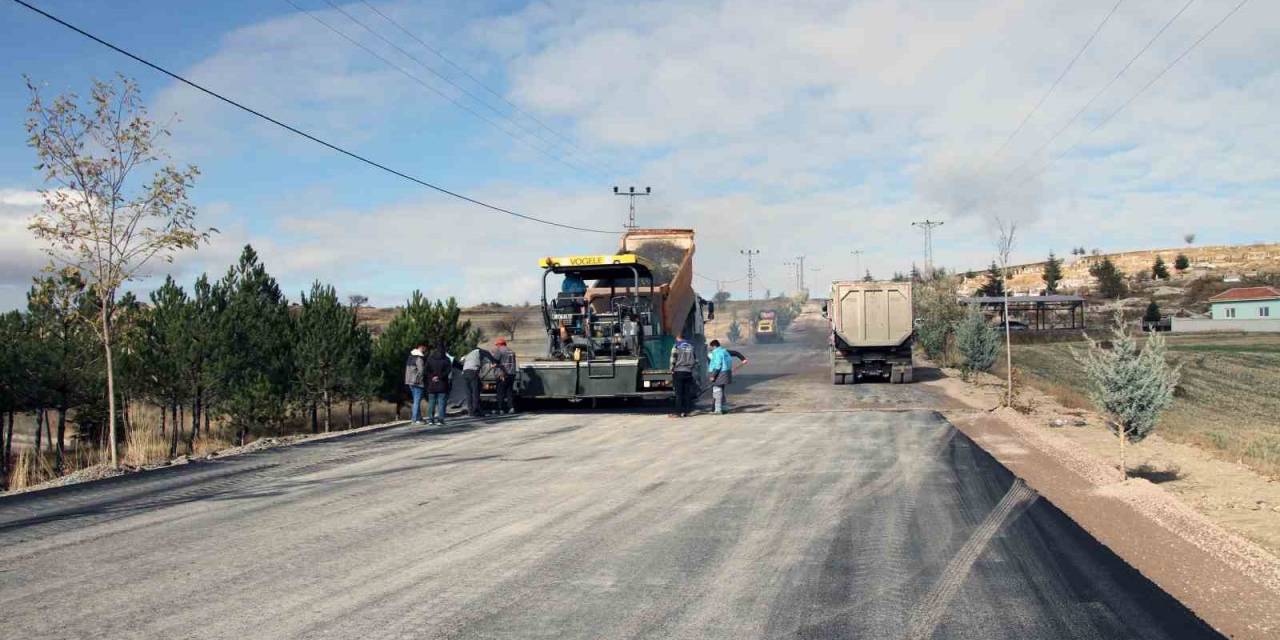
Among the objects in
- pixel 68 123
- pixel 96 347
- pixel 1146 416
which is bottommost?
pixel 1146 416

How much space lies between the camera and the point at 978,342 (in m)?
29.1

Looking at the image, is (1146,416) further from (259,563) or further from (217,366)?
(217,366)

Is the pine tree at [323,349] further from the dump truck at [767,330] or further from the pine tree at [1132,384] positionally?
the dump truck at [767,330]

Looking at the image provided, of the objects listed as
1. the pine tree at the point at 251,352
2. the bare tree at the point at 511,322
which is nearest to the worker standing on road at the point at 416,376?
the pine tree at the point at 251,352

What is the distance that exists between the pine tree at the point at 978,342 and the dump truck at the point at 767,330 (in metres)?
42.6

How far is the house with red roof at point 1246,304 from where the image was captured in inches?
2645

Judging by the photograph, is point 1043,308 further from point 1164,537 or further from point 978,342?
point 1164,537

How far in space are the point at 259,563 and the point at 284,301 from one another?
16.0m

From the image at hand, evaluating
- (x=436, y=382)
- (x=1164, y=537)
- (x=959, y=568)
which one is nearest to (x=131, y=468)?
(x=436, y=382)

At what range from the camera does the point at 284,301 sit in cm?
2130

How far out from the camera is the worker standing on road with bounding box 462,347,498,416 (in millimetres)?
18391

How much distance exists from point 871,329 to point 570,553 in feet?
70.8

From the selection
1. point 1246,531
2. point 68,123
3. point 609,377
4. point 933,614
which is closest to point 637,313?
point 609,377

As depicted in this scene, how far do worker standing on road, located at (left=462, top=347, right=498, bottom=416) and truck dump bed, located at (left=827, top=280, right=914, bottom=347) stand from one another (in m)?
12.7
